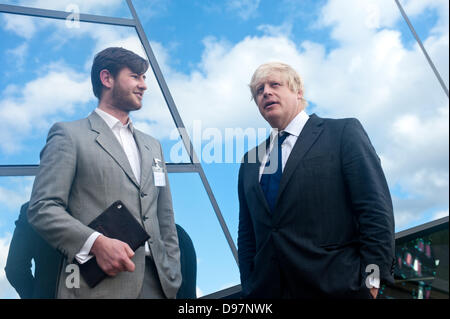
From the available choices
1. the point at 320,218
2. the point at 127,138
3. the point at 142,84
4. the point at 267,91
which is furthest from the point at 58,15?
the point at 320,218

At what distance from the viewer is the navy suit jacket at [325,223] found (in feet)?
3.91

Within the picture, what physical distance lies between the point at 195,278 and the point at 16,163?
2.52ft

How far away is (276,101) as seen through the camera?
148 centimetres

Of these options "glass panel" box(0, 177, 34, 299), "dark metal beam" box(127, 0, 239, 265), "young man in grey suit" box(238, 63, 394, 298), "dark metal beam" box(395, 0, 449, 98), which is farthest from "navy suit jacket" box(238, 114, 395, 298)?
"dark metal beam" box(395, 0, 449, 98)

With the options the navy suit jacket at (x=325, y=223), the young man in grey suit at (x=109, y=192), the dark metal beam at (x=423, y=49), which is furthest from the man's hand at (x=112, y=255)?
the dark metal beam at (x=423, y=49)

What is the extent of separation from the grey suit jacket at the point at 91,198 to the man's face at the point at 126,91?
0.10 meters

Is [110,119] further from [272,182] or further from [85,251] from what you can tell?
[272,182]

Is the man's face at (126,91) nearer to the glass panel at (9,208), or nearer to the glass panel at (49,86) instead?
the glass panel at (49,86)

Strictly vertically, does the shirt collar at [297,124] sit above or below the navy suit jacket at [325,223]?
above

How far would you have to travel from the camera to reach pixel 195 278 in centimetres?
148

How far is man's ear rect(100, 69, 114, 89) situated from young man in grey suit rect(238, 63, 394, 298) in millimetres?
623
